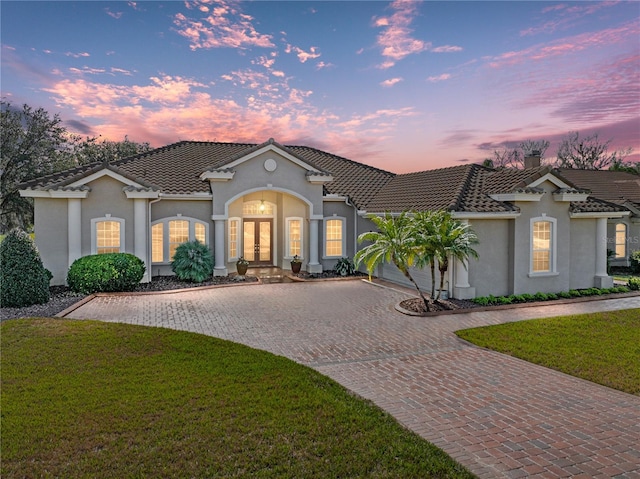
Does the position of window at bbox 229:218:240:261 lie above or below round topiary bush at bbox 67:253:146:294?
above

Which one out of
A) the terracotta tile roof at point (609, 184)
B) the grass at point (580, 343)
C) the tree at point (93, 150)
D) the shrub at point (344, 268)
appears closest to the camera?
the grass at point (580, 343)

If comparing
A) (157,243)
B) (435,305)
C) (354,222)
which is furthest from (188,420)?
(354,222)

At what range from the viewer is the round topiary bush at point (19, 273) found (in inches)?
505

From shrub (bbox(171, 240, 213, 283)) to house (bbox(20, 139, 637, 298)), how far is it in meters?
0.96

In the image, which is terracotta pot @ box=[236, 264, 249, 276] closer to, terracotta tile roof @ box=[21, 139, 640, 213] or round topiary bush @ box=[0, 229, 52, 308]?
terracotta tile roof @ box=[21, 139, 640, 213]

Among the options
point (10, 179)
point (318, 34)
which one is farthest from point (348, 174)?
point (10, 179)

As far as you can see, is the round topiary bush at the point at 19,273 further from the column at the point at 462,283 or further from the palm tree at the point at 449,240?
the column at the point at 462,283

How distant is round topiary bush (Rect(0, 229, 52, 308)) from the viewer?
12828 millimetres

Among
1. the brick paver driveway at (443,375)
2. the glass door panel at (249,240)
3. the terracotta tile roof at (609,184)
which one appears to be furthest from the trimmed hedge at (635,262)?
the glass door panel at (249,240)

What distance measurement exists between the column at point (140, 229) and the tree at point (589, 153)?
56.6 m

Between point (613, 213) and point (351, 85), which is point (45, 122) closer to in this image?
point (351, 85)

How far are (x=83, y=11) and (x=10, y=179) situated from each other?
71.9 feet

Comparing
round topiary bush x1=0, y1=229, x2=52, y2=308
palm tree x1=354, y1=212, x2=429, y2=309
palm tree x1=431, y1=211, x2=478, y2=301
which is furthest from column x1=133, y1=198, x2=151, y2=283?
palm tree x1=431, y1=211, x2=478, y2=301

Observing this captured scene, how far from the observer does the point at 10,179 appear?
29.4 m
